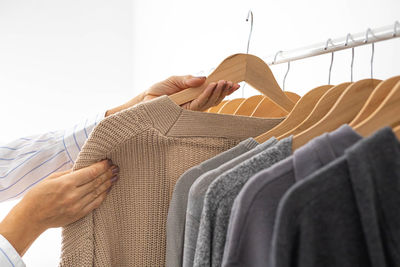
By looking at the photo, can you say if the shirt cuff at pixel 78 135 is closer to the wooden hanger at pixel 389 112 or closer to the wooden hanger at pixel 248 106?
the wooden hanger at pixel 248 106

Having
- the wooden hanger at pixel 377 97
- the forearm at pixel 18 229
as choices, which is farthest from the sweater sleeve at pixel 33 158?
the wooden hanger at pixel 377 97

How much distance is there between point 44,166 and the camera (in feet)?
3.08

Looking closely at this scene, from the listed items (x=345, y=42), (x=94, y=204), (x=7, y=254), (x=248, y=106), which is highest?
(x=345, y=42)

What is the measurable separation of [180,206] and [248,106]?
342 mm

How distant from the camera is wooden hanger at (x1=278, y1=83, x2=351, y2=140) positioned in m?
0.63

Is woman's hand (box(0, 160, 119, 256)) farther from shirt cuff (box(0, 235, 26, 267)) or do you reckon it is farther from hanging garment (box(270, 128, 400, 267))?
hanging garment (box(270, 128, 400, 267))

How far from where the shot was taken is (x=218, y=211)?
0.50m

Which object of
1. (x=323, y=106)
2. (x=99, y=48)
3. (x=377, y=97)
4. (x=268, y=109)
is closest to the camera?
(x=377, y=97)

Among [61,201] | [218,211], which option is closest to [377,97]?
[218,211]

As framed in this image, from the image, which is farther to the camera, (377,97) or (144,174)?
(144,174)

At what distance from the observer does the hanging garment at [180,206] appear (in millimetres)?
607

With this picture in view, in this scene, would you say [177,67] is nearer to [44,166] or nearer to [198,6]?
[198,6]

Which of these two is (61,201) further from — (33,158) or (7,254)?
(33,158)

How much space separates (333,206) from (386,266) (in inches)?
3.1
